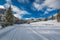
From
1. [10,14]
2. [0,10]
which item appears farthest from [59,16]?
[10,14]

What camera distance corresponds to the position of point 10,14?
7694 centimetres

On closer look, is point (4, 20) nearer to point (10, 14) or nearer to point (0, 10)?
point (10, 14)

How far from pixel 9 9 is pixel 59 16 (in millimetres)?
71932

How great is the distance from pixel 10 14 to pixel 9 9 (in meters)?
2.35

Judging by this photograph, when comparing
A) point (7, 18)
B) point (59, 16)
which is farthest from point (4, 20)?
point (59, 16)

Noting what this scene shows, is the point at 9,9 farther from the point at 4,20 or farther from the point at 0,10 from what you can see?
the point at 0,10

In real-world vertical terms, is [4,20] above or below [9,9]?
below

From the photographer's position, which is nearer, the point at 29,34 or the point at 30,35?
the point at 30,35

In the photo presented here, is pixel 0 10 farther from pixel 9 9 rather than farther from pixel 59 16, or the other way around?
pixel 9 9

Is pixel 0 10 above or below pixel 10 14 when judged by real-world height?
above

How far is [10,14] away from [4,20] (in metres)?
4.68

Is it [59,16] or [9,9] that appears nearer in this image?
[9,9]

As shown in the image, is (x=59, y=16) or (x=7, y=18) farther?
(x=59, y=16)

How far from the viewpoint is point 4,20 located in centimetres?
7381
